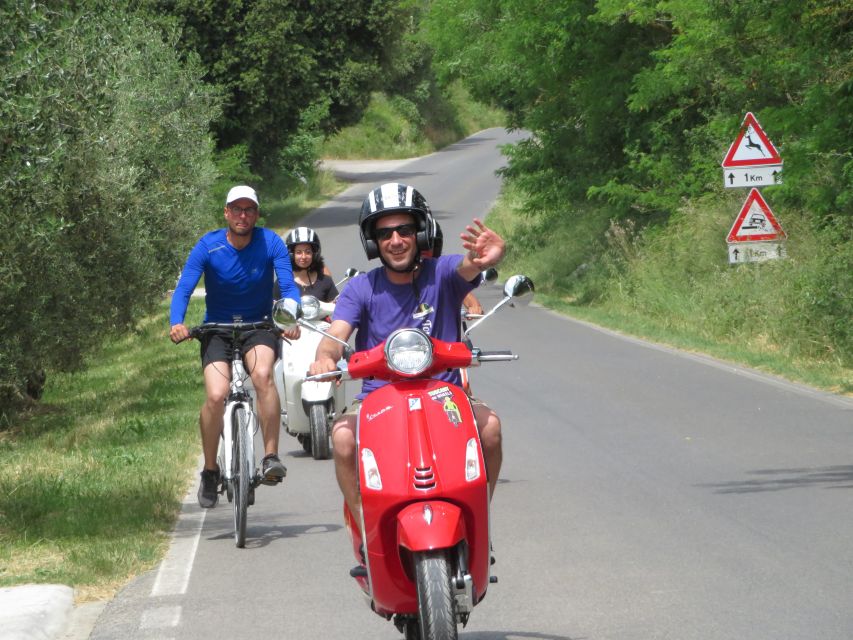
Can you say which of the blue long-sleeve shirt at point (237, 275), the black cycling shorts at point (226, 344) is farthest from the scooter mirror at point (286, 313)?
the blue long-sleeve shirt at point (237, 275)

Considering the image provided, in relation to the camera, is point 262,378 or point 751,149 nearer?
point 262,378

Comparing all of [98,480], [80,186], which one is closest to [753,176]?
[80,186]

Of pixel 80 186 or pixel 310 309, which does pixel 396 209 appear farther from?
pixel 80 186

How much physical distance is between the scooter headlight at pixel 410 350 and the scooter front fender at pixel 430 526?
51 cm

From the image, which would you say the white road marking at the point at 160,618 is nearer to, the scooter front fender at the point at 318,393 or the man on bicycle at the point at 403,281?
the man on bicycle at the point at 403,281

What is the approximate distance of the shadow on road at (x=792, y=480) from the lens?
9.31 meters

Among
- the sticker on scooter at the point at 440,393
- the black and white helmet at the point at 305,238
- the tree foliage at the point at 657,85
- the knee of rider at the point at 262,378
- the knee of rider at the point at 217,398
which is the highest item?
the tree foliage at the point at 657,85

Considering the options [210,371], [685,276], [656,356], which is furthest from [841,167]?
[210,371]

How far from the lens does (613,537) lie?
316 inches

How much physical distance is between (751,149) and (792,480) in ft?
30.9

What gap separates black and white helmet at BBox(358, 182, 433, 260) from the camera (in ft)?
18.9

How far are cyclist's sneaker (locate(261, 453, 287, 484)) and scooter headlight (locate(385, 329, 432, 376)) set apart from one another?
3.26 meters

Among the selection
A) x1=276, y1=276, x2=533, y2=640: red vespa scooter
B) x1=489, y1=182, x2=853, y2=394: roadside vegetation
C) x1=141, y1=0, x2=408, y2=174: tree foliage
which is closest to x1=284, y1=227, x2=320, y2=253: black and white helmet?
x1=489, y1=182, x2=853, y2=394: roadside vegetation

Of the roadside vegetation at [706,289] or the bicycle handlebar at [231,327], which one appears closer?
the bicycle handlebar at [231,327]
